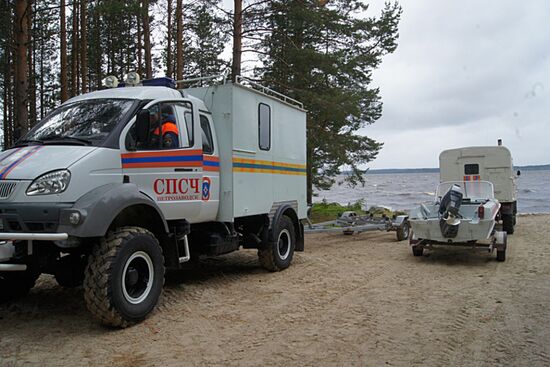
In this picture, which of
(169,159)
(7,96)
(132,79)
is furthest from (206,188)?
(7,96)

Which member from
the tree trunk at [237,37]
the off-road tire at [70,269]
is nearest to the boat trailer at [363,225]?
the tree trunk at [237,37]

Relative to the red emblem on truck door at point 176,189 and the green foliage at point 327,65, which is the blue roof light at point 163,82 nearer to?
the red emblem on truck door at point 176,189

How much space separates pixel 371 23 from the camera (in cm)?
1850

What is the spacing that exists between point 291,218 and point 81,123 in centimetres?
488

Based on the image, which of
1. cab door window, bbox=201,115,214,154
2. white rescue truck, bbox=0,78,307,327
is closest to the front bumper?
white rescue truck, bbox=0,78,307,327

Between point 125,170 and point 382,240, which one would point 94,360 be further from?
point 382,240

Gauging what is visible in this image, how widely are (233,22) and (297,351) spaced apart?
40.7ft

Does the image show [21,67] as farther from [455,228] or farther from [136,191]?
[455,228]

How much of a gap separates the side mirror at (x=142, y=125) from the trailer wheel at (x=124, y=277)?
3.87 feet

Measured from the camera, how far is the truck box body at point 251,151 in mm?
7395

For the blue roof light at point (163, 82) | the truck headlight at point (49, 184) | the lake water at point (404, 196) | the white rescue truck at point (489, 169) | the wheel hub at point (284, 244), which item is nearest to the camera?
the truck headlight at point (49, 184)

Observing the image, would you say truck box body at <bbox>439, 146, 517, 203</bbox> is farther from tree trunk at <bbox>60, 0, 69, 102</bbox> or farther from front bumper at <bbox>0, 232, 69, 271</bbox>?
front bumper at <bbox>0, 232, 69, 271</bbox>

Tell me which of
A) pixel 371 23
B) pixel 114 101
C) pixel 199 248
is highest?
pixel 371 23

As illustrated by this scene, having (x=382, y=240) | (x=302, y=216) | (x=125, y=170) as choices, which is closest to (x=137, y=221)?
(x=125, y=170)
